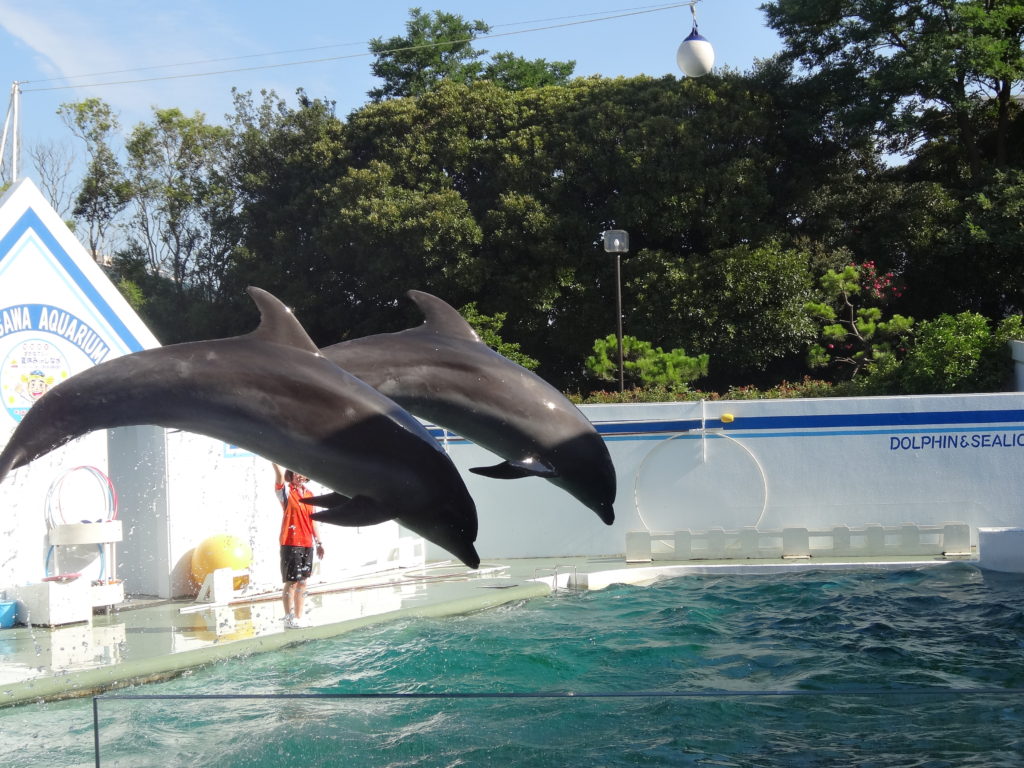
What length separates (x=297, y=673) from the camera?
6902 millimetres

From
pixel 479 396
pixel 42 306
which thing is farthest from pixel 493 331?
pixel 479 396

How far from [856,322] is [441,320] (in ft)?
50.6

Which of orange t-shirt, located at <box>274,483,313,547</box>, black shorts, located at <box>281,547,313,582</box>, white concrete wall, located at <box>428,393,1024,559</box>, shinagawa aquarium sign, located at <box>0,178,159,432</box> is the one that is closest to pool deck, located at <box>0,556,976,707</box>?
black shorts, located at <box>281,547,313,582</box>

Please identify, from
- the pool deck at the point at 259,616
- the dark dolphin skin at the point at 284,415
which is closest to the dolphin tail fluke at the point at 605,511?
the dark dolphin skin at the point at 284,415

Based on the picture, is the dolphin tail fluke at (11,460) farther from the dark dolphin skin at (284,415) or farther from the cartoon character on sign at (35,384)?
the cartoon character on sign at (35,384)

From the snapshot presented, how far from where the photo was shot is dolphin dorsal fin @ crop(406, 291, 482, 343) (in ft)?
12.4

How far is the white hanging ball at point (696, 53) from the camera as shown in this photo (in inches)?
480

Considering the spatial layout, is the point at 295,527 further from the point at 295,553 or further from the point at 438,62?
the point at 438,62

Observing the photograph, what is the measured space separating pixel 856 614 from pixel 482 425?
624 centimetres

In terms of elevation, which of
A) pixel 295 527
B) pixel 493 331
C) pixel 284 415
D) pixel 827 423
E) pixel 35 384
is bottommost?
pixel 295 527

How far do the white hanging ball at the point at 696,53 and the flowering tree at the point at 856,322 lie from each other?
197 inches

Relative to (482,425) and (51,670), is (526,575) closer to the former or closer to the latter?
(51,670)

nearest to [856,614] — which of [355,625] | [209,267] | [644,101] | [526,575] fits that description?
[526,575]

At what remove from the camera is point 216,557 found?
30.8 feet
